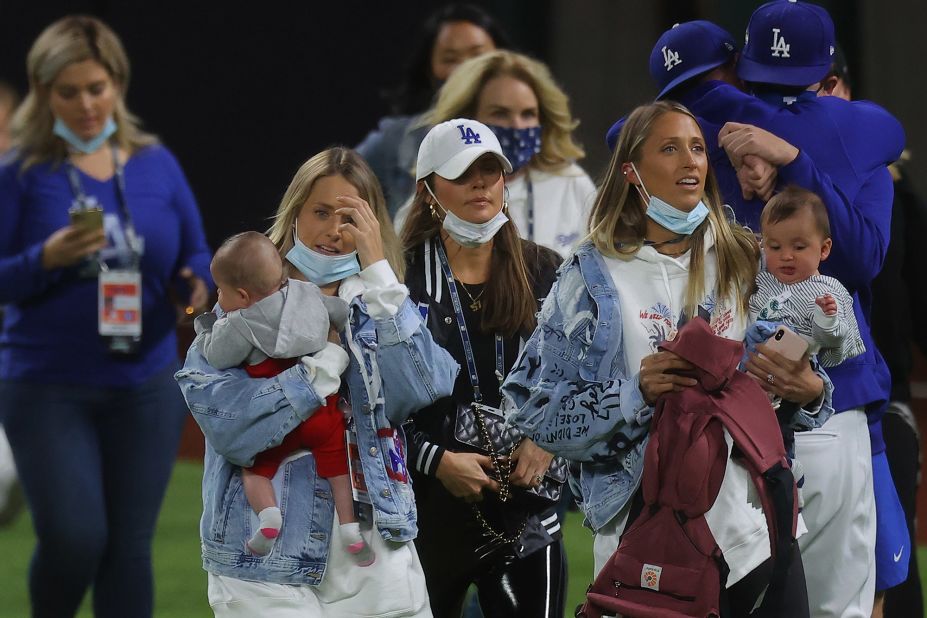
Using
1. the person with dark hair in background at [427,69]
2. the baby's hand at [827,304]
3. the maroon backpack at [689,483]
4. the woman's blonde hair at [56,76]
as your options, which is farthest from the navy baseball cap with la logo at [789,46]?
the person with dark hair in background at [427,69]

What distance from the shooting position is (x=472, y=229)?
5.58 meters

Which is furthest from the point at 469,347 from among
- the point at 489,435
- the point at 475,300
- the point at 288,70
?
the point at 288,70

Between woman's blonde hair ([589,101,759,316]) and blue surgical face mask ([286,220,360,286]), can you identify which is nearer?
woman's blonde hair ([589,101,759,316])

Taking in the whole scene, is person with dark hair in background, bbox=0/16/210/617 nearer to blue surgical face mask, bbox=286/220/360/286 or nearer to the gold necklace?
the gold necklace

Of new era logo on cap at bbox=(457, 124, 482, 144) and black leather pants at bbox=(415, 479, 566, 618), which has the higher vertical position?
new era logo on cap at bbox=(457, 124, 482, 144)

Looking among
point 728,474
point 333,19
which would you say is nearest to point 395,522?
point 728,474

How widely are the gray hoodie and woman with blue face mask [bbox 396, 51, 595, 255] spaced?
91.5 inches

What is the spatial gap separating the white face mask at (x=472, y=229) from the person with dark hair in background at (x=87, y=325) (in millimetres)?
1211

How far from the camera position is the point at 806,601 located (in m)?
4.70

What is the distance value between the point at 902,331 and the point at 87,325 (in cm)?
299

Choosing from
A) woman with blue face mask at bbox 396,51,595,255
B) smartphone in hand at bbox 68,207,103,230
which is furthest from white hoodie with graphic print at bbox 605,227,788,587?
smartphone in hand at bbox 68,207,103,230

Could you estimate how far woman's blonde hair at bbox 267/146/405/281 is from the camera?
507cm

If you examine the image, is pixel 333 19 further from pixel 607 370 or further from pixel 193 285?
pixel 607 370

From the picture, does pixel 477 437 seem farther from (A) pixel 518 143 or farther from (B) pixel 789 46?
(A) pixel 518 143
